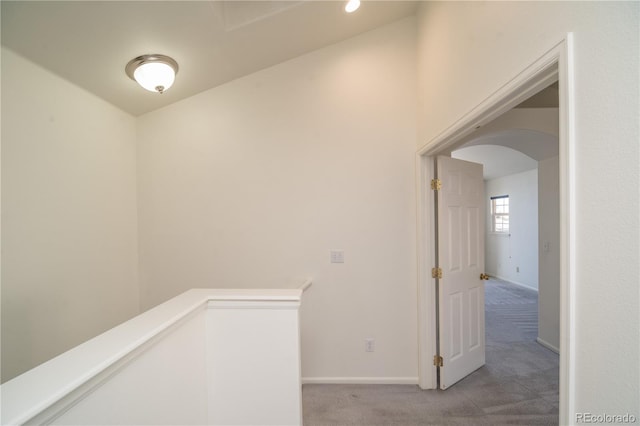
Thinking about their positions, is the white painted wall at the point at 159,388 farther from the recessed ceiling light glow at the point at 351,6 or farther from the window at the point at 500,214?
the window at the point at 500,214

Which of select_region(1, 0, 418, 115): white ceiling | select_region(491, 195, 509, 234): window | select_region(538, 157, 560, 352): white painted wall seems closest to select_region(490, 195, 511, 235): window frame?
select_region(491, 195, 509, 234): window

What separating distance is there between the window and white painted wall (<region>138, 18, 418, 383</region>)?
18.0ft

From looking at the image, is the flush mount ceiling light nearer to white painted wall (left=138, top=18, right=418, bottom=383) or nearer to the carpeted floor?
white painted wall (left=138, top=18, right=418, bottom=383)

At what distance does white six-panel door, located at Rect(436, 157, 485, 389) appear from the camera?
225cm

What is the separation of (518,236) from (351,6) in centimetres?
618

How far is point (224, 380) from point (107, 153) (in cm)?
204

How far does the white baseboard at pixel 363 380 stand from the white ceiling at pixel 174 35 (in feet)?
9.40

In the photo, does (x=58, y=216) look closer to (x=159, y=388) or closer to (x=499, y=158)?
(x=159, y=388)

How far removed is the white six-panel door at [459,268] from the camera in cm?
225

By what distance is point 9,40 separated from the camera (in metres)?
1.43

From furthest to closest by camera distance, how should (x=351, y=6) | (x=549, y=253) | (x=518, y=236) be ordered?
(x=518, y=236), (x=549, y=253), (x=351, y=6)

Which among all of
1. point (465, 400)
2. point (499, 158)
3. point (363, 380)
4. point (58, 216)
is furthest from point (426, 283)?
point (499, 158)

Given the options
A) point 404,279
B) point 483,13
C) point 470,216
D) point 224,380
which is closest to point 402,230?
point 404,279

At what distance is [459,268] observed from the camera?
2.36 m
